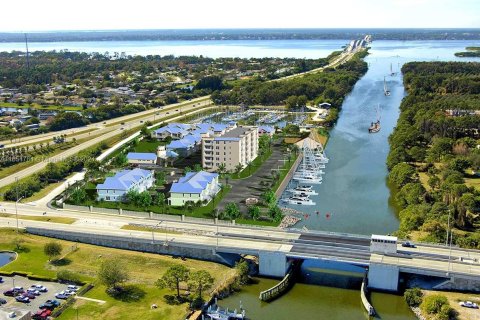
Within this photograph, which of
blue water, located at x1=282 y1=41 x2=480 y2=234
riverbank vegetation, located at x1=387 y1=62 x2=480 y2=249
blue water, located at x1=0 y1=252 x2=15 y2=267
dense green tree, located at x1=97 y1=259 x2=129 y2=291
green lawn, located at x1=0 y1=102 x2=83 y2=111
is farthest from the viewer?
green lawn, located at x1=0 y1=102 x2=83 y2=111

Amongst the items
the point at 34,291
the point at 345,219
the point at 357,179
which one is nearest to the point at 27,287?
the point at 34,291

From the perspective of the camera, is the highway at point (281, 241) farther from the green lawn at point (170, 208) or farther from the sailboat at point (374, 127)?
the sailboat at point (374, 127)

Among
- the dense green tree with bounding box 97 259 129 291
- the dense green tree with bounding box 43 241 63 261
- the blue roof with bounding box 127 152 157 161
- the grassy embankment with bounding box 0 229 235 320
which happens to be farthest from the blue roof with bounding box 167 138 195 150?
the dense green tree with bounding box 97 259 129 291

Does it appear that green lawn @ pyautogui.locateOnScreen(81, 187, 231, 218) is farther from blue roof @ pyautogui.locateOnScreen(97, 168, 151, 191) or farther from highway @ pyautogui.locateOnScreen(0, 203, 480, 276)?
highway @ pyautogui.locateOnScreen(0, 203, 480, 276)

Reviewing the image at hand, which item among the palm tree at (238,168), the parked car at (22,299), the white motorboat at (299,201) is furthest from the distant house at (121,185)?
the parked car at (22,299)

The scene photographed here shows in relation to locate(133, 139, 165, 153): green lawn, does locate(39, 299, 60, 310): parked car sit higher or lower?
lower
